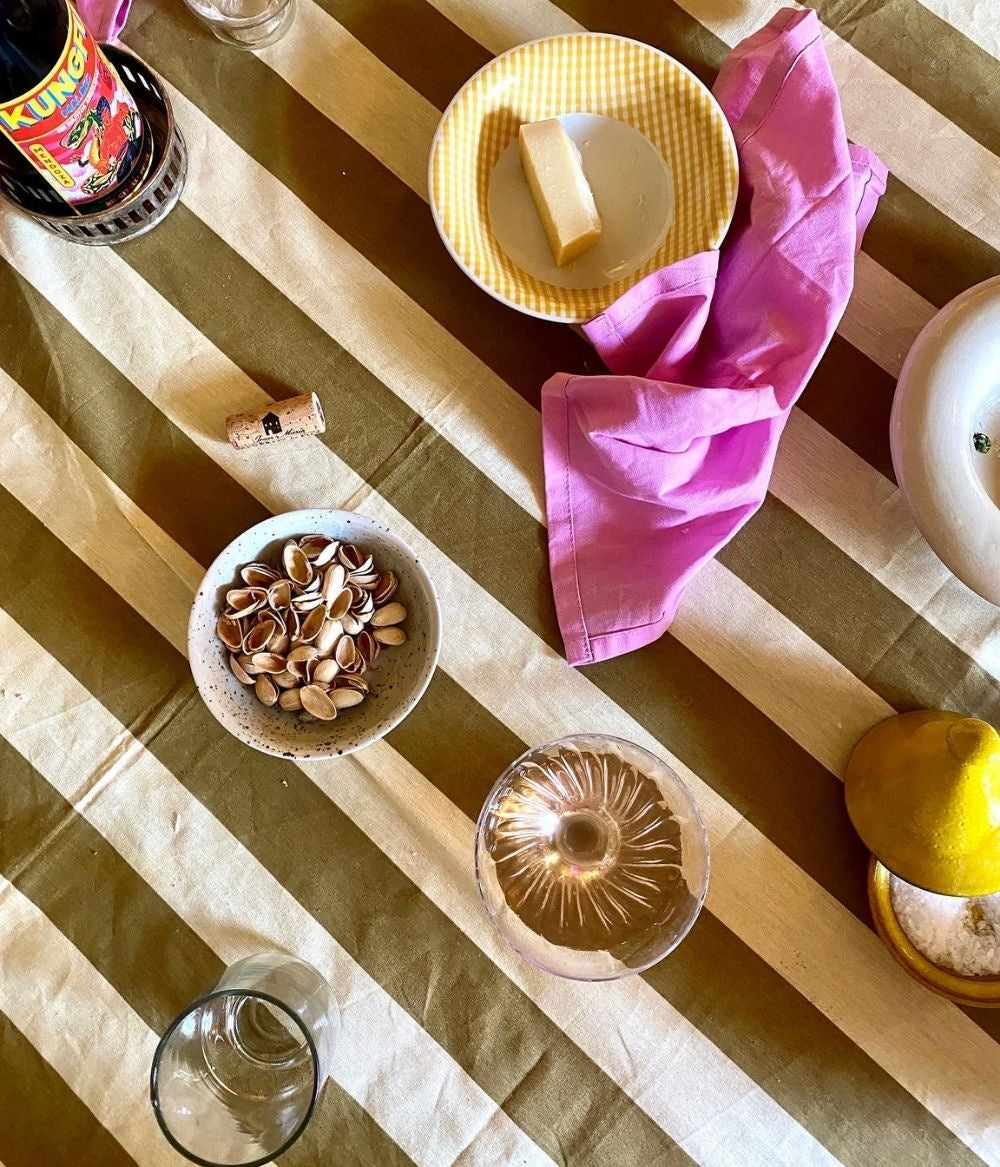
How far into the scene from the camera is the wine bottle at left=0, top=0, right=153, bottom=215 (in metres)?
0.60

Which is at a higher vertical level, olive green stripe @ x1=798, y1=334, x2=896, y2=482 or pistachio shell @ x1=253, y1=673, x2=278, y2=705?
olive green stripe @ x1=798, y1=334, x2=896, y2=482

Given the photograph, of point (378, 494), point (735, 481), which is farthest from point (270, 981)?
point (735, 481)

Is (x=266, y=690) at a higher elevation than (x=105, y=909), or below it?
higher

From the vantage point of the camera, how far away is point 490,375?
766mm

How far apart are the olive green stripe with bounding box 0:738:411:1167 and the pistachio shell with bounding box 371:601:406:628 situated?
270 mm

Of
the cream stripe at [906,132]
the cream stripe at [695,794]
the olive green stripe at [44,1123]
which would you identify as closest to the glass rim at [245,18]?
the cream stripe at [695,794]

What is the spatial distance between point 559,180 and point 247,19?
0.29 m

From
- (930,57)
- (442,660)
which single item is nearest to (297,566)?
(442,660)

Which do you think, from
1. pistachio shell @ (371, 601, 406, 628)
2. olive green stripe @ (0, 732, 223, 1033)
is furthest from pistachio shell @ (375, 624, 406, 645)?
olive green stripe @ (0, 732, 223, 1033)

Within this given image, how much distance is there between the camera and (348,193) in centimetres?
78

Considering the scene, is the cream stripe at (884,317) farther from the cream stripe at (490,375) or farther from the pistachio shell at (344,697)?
the pistachio shell at (344,697)

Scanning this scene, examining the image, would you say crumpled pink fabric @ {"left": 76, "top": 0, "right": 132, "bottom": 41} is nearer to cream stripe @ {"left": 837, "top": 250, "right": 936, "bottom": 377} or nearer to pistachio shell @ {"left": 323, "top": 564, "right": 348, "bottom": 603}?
pistachio shell @ {"left": 323, "top": 564, "right": 348, "bottom": 603}

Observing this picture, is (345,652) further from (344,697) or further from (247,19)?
(247,19)

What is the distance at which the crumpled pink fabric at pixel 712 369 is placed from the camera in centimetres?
70
